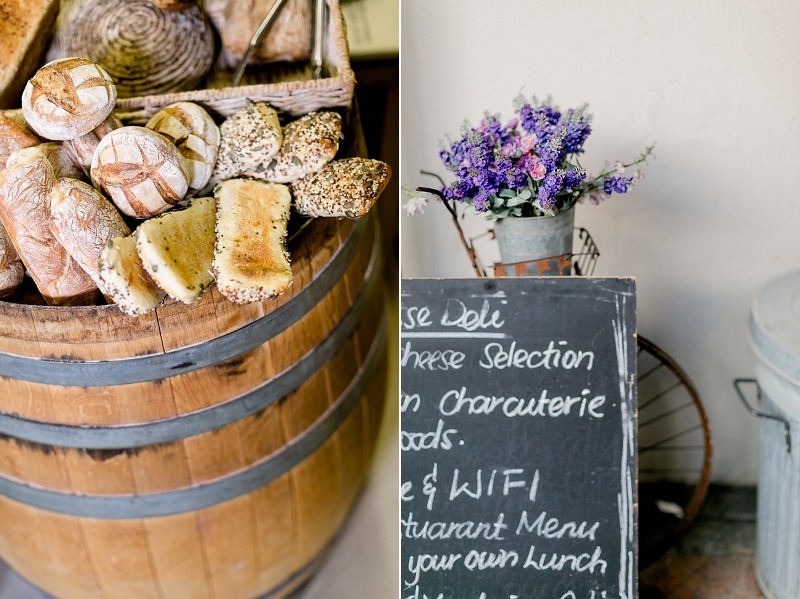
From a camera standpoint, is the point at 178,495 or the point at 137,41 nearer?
the point at 178,495

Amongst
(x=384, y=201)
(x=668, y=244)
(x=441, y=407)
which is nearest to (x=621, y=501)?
(x=441, y=407)

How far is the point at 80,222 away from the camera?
966 millimetres

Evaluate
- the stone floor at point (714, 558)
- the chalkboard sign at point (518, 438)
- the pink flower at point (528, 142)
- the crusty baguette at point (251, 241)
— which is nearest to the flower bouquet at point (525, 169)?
the pink flower at point (528, 142)

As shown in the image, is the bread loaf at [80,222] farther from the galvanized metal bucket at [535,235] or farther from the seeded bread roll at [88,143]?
the galvanized metal bucket at [535,235]

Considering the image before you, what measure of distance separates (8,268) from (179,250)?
1.10ft

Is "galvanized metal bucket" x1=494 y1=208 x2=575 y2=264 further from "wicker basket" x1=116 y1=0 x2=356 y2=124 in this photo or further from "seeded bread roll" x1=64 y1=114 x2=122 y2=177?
"seeded bread roll" x1=64 y1=114 x2=122 y2=177

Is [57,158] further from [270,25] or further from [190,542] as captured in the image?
[190,542]

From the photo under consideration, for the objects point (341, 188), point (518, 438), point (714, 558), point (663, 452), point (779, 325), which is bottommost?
point (714, 558)

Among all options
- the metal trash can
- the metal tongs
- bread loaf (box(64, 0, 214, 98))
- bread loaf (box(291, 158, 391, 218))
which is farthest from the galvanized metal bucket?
bread loaf (box(64, 0, 214, 98))

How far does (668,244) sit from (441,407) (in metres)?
0.75

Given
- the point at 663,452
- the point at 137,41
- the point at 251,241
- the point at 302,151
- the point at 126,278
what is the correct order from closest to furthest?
1. the point at 126,278
2. the point at 251,241
3. the point at 302,151
4. the point at 137,41
5. the point at 663,452

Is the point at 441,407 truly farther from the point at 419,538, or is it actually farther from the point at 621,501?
the point at 621,501

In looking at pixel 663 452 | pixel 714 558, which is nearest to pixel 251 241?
pixel 663 452

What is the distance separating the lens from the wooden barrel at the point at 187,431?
1033mm
